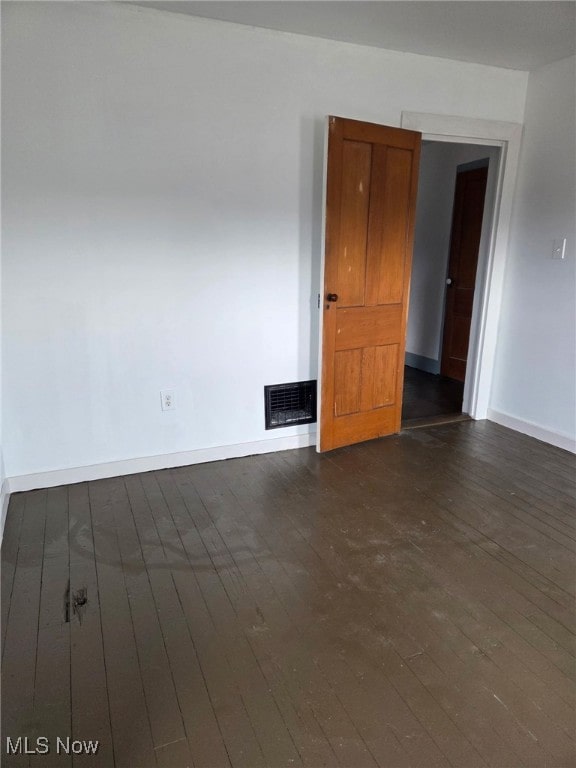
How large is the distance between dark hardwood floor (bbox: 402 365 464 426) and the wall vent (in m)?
0.89

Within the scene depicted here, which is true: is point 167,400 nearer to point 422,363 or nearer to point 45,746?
point 45,746

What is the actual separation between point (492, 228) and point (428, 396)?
1557 millimetres

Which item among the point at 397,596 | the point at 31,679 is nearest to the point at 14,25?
the point at 31,679

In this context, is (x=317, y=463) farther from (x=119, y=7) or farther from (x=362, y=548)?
(x=119, y=7)

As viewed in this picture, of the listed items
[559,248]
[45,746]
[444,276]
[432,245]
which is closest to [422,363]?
[444,276]

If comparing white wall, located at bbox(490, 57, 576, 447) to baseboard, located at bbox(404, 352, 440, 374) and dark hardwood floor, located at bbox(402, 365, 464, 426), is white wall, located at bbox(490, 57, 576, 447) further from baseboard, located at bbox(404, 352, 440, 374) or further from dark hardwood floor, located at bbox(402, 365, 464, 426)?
baseboard, located at bbox(404, 352, 440, 374)

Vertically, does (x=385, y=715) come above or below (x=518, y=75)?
below

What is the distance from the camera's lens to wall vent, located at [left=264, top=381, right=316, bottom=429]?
3.22 m

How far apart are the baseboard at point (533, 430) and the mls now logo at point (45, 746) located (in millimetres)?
3179

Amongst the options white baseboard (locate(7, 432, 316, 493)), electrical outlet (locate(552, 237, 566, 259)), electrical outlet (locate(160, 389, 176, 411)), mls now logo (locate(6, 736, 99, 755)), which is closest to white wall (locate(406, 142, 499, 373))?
electrical outlet (locate(552, 237, 566, 259))

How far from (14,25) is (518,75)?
122 inches

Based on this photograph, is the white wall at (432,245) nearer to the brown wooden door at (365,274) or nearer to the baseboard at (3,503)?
the brown wooden door at (365,274)

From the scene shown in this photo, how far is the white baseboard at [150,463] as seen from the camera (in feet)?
8.92

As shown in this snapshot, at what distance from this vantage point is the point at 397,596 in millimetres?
1921
